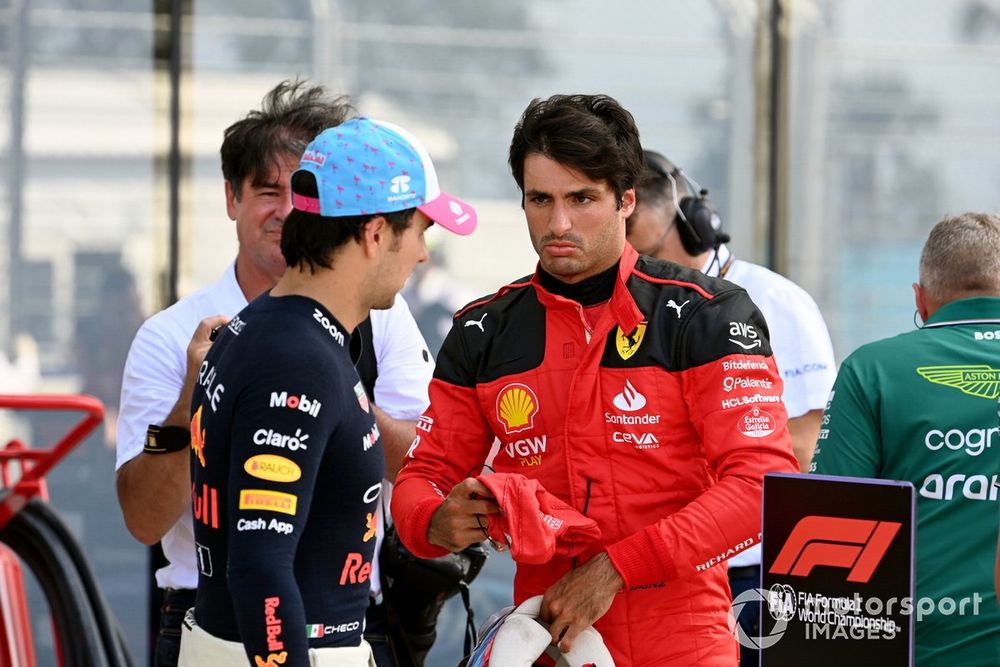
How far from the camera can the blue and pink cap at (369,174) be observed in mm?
2029

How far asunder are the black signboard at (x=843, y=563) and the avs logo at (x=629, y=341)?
1.27ft

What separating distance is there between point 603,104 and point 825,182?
301 centimetres

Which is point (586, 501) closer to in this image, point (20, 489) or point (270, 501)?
point (270, 501)

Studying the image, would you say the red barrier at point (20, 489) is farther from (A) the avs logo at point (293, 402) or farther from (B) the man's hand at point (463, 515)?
(A) the avs logo at point (293, 402)

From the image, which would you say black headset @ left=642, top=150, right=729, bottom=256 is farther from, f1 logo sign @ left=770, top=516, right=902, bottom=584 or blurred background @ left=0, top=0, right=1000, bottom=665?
f1 logo sign @ left=770, top=516, right=902, bottom=584

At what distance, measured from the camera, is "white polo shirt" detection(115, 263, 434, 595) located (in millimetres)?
2895

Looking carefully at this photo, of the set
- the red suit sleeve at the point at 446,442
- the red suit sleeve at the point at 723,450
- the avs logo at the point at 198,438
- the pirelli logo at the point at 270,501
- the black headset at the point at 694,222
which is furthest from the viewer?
the black headset at the point at 694,222

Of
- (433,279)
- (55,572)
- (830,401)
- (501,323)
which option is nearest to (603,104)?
(501,323)

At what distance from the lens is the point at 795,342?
3.57 metres

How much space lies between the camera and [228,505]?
1.94 m

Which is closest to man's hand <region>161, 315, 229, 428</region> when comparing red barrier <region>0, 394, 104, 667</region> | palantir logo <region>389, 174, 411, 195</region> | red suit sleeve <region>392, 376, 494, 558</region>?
red barrier <region>0, 394, 104, 667</region>

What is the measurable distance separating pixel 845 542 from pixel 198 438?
1040mm

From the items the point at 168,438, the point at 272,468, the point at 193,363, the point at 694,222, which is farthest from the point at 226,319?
the point at 694,222
